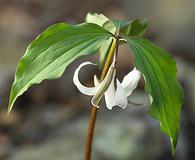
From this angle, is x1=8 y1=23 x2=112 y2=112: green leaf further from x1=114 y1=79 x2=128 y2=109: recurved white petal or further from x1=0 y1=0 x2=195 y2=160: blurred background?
x1=0 y1=0 x2=195 y2=160: blurred background

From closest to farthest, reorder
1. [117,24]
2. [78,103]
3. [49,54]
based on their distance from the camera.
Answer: [49,54] < [117,24] < [78,103]

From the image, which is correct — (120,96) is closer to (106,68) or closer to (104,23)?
(106,68)

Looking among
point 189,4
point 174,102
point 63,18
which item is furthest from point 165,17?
point 174,102

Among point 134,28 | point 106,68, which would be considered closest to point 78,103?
point 134,28

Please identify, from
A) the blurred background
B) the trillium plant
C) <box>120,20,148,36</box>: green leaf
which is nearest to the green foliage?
<box>120,20,148,36</box>: green leaf

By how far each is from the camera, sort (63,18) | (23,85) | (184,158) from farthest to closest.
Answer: (63,18) → (184,158) → (23,85)

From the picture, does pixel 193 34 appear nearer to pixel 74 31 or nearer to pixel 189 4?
pixel 189 4

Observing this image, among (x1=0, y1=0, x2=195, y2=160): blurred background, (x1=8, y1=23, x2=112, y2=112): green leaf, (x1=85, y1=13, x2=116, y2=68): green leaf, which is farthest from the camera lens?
(x1=0, y1=0, x2=195, y2=160): blurred background
